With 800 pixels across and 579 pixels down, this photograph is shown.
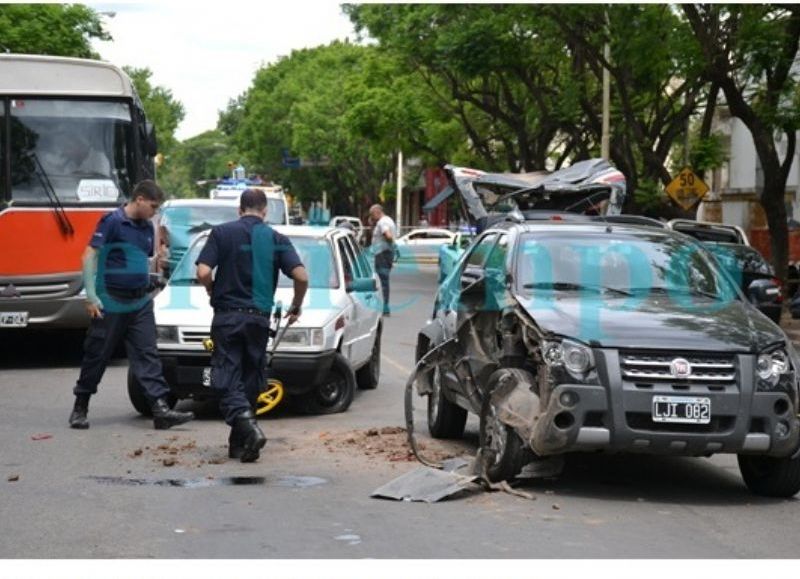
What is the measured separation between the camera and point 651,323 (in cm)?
911

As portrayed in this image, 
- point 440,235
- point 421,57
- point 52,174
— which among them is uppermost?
point 421,57

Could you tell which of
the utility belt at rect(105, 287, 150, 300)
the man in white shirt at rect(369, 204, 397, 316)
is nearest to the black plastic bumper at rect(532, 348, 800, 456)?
the utility belt at rect(105, 287, 150, 300)

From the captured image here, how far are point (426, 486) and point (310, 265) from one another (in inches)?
214

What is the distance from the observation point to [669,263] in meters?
10.4

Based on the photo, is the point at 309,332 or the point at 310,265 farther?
the point at 310,265

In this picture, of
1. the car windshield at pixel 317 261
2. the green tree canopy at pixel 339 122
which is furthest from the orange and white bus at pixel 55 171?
the green tree canopy at pixel 339 122

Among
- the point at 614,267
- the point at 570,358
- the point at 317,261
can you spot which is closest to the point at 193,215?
the point at 317,261

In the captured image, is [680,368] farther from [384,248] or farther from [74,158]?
[384,248]

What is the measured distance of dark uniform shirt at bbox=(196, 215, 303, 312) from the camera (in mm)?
10422

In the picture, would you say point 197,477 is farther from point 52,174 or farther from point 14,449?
point 52,174

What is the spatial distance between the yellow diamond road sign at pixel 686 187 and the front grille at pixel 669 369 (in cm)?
2248
